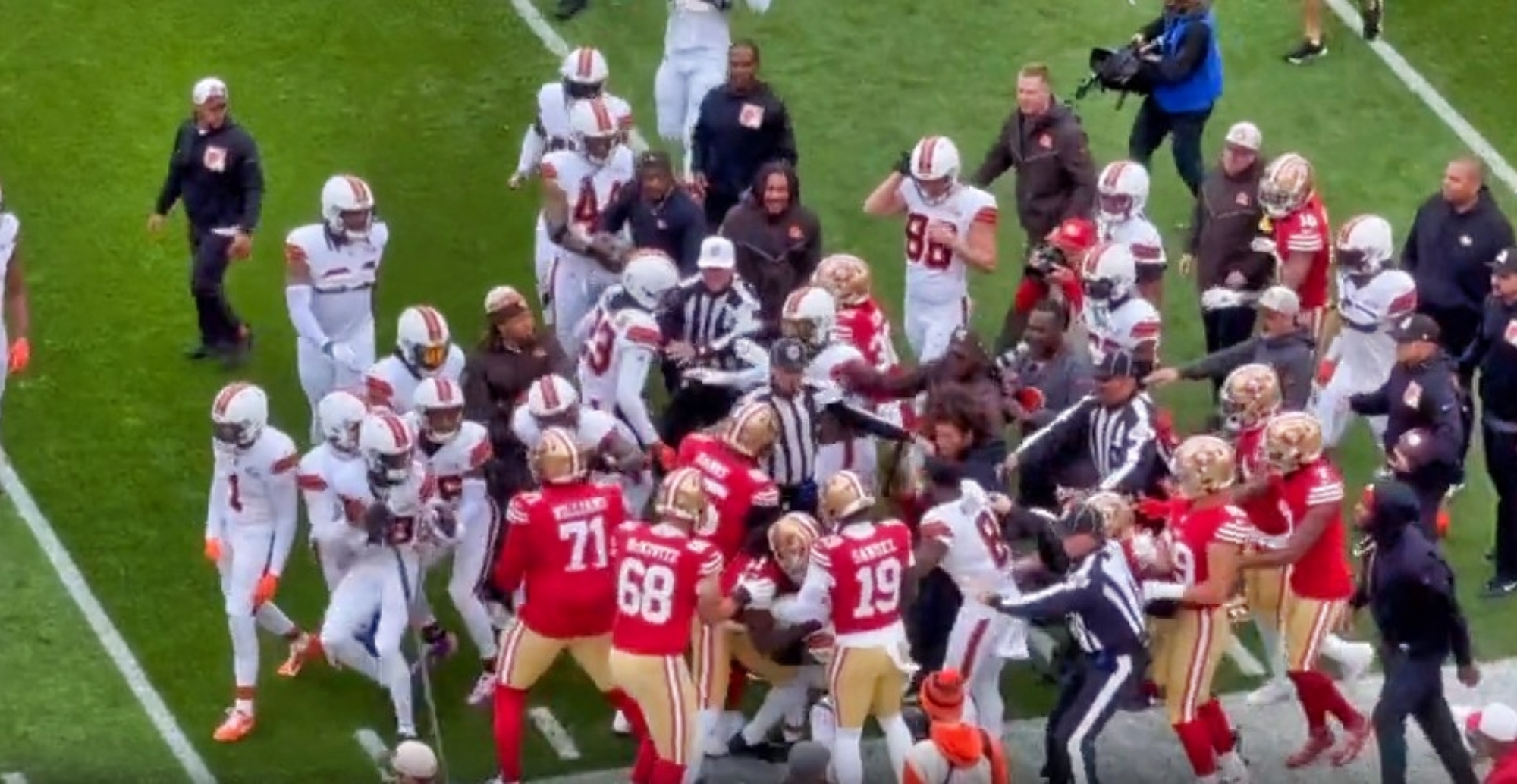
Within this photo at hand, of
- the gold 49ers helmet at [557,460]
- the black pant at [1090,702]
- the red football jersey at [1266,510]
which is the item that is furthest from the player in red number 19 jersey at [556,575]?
the red football jersey at [1266,510]

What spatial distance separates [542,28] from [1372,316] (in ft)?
16.8

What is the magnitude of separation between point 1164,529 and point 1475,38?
583cm

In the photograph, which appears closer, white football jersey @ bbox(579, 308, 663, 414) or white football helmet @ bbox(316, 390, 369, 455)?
white football helmet @ bbox(316, 390, 369, 455)

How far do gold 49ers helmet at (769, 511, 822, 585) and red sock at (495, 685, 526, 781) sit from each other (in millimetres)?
1031

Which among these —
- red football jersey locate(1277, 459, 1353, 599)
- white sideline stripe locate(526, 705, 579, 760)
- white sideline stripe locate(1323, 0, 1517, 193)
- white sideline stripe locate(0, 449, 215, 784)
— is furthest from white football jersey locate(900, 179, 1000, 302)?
white sideline stripe locate(0, 449, 215, 784)

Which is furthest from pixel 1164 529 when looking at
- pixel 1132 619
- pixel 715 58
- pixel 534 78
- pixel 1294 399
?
pixel 534 78

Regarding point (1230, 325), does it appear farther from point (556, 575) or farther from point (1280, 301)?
point (556, 575)

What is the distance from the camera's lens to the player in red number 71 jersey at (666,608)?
1067 centimetres

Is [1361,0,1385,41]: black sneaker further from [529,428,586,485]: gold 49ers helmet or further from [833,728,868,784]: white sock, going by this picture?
[529,428,586,485]: gold 49ers helmet

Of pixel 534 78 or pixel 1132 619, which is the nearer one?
pixel 1132 619

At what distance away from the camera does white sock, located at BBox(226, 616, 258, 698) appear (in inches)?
461

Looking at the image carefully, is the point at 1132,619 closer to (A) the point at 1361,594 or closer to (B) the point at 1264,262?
(A) the point at 1361,594

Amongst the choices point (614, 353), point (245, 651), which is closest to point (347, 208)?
point (614, 353)

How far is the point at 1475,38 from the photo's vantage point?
1627 cm
